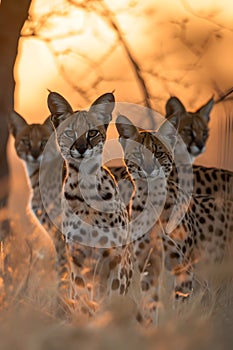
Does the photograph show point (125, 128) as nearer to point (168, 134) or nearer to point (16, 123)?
point (168, 134)

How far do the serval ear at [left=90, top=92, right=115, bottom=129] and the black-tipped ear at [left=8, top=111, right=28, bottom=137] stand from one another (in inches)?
90.0

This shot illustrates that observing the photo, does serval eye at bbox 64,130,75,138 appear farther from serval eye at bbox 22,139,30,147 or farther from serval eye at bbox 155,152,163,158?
serval eye at bbox 22,139,30,147

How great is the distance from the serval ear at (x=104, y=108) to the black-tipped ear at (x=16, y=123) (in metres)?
2.29

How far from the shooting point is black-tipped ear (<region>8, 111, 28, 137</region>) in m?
6.13

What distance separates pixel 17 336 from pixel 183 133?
3746 millimetres

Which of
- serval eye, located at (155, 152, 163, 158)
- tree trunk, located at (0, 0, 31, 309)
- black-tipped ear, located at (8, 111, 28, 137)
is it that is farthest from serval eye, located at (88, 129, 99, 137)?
tree trunk, located at (0, 0, 31, 309)

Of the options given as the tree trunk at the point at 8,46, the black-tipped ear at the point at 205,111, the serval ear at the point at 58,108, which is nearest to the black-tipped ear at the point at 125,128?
the serval ear at the point at 58,108

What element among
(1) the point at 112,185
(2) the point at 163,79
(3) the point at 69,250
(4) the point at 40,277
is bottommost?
(4) the point at 40,277

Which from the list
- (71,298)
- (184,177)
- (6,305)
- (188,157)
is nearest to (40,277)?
(71,298)

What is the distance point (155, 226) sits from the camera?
4.08 meters

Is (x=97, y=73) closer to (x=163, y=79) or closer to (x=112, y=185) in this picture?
(x=163, y=79)

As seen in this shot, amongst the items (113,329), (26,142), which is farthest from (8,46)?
(113,329)

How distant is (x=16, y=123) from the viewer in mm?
6156

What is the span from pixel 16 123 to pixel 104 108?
235cm
